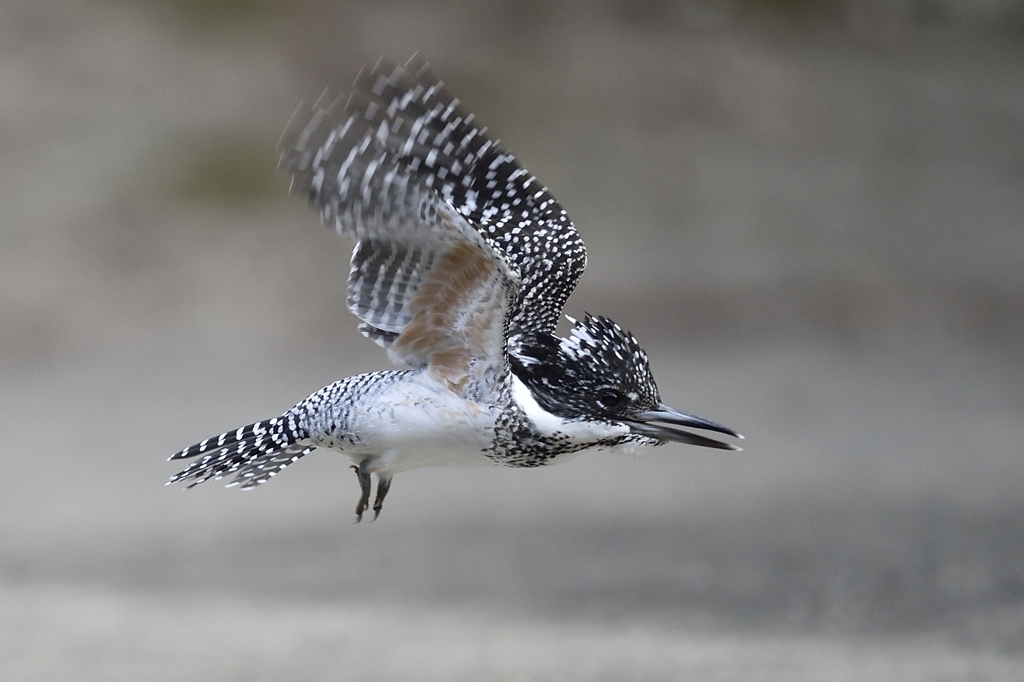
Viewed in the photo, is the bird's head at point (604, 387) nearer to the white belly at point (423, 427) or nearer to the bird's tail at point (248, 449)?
the white belly at point (423, 427)

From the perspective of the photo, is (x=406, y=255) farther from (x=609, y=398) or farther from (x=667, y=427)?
(x=667, y=427)

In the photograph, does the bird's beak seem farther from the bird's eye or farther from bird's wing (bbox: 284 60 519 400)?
bird's wing (bbox: 284 60 519 400)

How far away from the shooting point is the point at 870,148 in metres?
8.68

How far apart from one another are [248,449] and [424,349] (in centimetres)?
39

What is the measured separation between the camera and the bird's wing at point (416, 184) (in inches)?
77.9

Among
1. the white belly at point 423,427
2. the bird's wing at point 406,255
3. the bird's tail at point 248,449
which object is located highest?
the bird's wing at point 406,255

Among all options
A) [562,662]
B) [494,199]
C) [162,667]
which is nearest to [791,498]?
[562,662]

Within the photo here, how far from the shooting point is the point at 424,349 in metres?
2.23

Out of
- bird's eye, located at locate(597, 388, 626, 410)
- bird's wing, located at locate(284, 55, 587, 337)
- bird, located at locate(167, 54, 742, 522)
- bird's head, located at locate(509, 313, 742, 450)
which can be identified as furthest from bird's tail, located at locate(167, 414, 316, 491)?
bird's eye, located at locate(597, 388, 626, 410)

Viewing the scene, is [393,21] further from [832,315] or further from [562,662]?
[562,662]

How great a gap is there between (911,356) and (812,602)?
3127 millimetres

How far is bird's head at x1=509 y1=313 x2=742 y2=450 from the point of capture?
2.19 metres

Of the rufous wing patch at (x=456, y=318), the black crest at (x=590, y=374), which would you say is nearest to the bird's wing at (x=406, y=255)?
the rufous wing patch at (x=456, y=318)

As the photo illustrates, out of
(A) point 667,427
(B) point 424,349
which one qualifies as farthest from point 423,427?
(A) point 667,427
